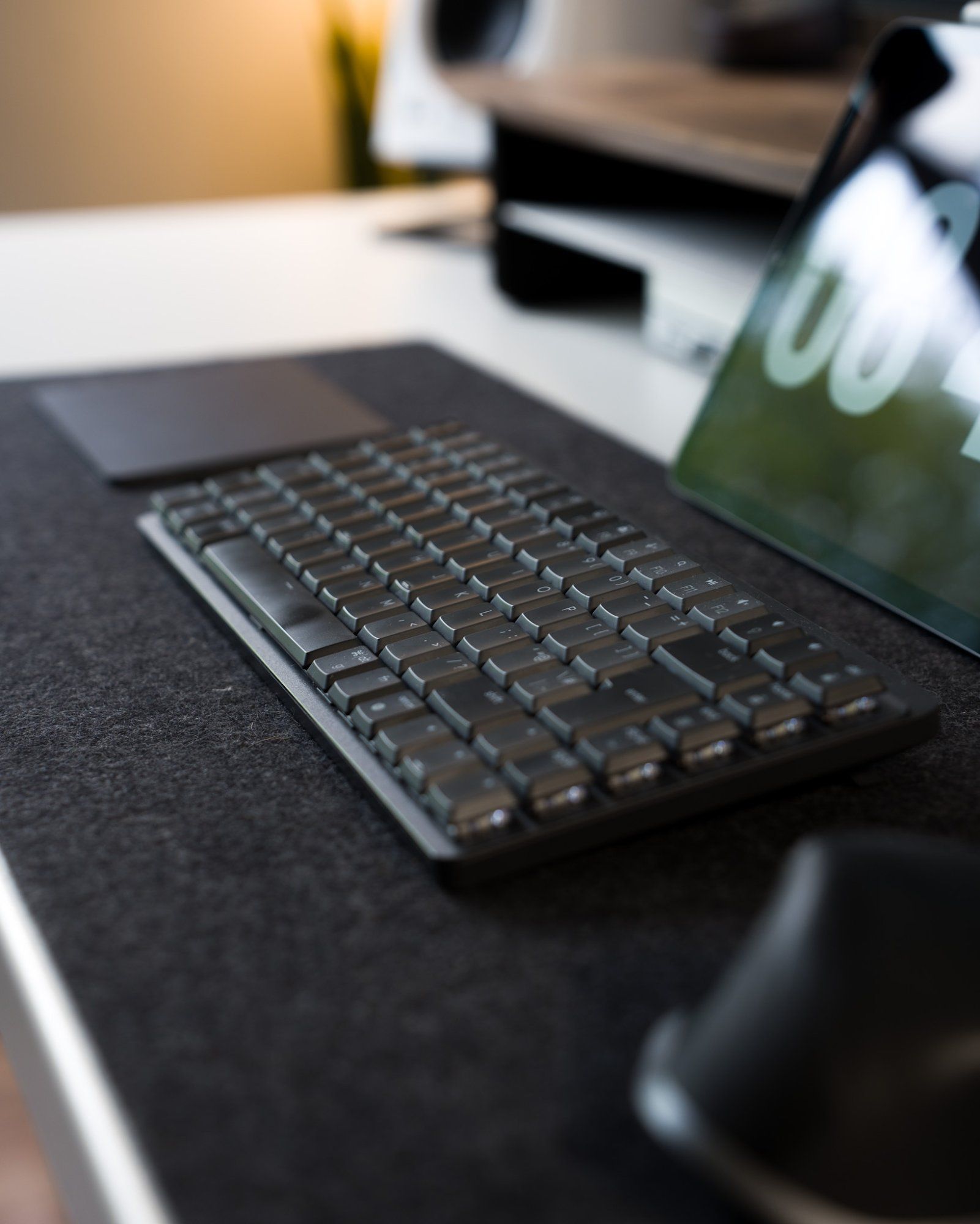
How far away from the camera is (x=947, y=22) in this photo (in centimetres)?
56

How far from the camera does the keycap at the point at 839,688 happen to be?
37 cm

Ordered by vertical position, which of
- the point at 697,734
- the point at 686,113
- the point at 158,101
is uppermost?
the point at 686,113

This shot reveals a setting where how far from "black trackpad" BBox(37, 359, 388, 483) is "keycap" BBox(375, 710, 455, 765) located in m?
0.32

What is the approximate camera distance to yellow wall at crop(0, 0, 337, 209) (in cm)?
273

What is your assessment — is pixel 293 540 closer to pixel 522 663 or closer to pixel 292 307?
pixel 522 663

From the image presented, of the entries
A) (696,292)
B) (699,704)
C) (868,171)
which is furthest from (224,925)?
(696,292)

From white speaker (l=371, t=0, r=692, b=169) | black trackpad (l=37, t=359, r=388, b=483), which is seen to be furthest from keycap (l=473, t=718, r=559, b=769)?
white speaker (l=371, t=0, r=692, b=169)

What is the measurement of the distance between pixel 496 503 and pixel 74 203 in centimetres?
268

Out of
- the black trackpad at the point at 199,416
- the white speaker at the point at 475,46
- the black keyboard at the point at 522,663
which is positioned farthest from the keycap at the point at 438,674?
the white speaker at the point at 475,46

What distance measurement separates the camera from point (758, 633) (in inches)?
15.9

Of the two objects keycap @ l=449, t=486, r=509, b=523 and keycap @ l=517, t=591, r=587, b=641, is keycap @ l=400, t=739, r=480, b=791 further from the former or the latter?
keycap @ l=449, t=486, r=509, b=523

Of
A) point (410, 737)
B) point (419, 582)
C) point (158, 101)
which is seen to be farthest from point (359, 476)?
point (158, 101)

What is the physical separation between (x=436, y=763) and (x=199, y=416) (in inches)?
17.1

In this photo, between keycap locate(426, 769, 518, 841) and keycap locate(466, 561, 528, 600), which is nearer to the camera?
keycap locate(426, 769, 518, 841)
